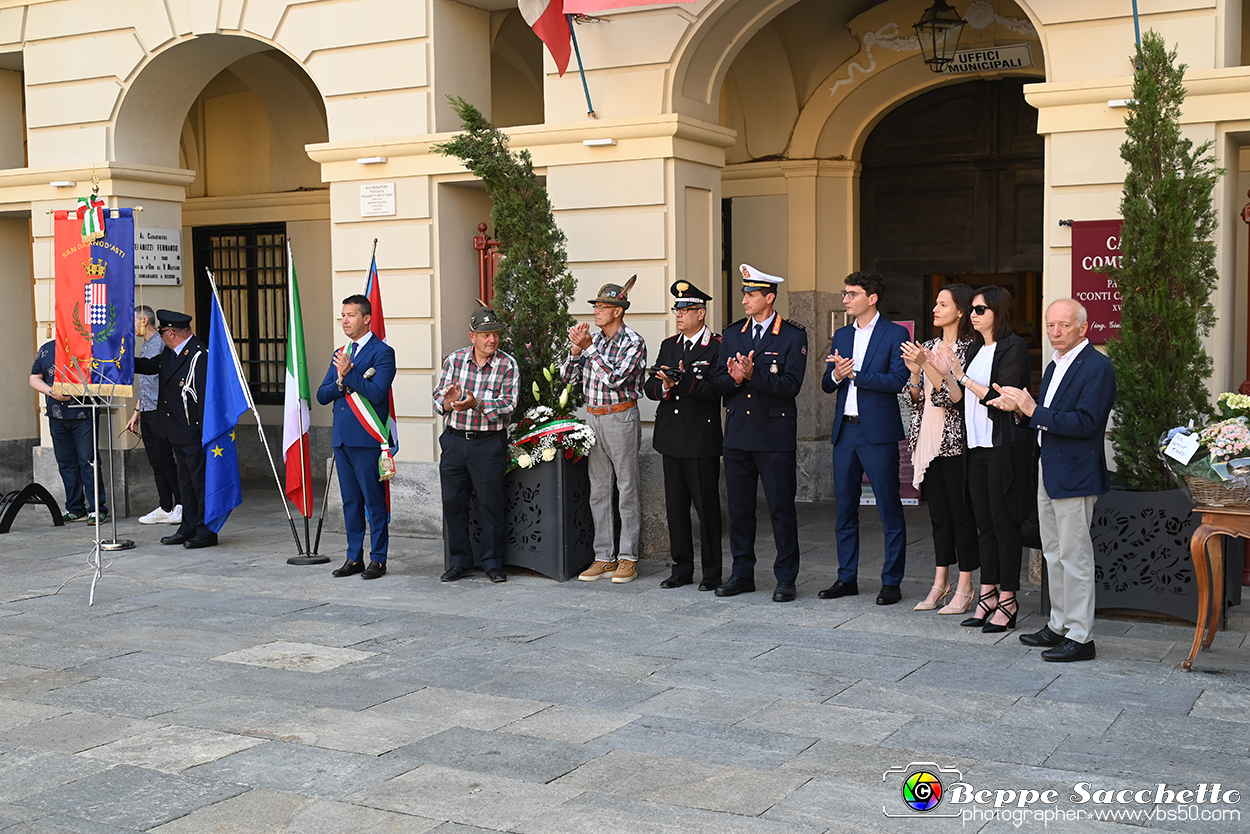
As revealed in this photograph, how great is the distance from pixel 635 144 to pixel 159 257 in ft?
16.3

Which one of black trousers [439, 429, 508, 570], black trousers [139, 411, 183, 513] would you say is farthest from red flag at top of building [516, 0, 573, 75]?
black trousers [139, 411, 183, 513]

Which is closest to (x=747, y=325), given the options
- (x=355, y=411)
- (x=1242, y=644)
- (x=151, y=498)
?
(x=355, y=411)

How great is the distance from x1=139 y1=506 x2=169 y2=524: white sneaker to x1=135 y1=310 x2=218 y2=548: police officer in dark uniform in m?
1.14

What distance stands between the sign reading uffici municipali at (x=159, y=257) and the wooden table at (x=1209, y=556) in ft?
29.7

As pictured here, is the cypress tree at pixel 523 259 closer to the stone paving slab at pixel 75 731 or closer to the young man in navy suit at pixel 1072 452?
the young man in navy suit at pixel 1072 452

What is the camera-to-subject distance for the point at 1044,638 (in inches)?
253

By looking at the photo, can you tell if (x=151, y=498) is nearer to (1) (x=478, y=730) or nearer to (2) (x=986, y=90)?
(1) (x=478, y=730)

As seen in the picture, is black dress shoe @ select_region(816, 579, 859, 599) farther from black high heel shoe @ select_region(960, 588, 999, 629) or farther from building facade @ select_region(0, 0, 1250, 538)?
building facade @ select_region(0, 0, 1250, 538)

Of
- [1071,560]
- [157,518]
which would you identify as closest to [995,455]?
[1071,560]

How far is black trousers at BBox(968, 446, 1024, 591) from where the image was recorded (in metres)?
6.75

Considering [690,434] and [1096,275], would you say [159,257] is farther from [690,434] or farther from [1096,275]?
[1096,275]

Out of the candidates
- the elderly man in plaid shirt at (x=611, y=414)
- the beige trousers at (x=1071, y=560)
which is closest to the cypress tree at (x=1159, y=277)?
the beige trousers at (x=1071, y=560)

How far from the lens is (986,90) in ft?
37.3

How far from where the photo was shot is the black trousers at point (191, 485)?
396 inches
